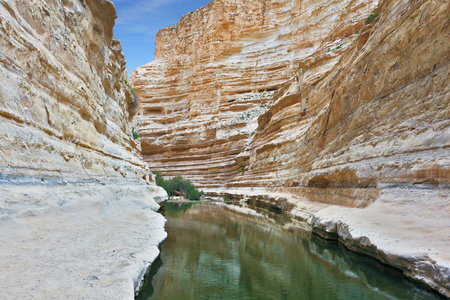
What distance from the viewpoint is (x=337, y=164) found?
902 cm

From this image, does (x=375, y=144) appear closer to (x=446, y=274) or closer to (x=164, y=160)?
(x=446, y=274)

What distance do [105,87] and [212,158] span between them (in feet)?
67.3

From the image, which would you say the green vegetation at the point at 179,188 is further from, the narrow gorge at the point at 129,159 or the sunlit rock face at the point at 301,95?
the narrow gorge at the point at 129,159

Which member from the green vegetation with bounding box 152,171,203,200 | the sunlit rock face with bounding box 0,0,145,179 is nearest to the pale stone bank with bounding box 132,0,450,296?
the green vegetation with bounding box 152,171,203,200

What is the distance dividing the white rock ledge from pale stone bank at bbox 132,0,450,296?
386cm

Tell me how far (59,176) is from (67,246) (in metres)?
2.24

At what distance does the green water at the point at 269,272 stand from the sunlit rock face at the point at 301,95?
85.9 inches

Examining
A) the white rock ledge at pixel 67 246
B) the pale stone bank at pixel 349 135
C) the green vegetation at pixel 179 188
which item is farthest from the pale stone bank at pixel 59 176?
the green vegetation at pixel 179 188

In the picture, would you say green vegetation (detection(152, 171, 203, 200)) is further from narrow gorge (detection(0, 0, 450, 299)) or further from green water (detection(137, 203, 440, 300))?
green water (detection(137, 203, 440, 300))

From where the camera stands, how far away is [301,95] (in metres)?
18.8

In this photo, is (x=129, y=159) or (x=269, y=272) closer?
(x=269, y=272)

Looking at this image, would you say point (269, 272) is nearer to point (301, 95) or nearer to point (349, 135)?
point (349, 135)

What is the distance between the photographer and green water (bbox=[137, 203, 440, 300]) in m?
3.72

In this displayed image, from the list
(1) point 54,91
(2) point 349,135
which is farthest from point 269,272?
(2) point 349,135
